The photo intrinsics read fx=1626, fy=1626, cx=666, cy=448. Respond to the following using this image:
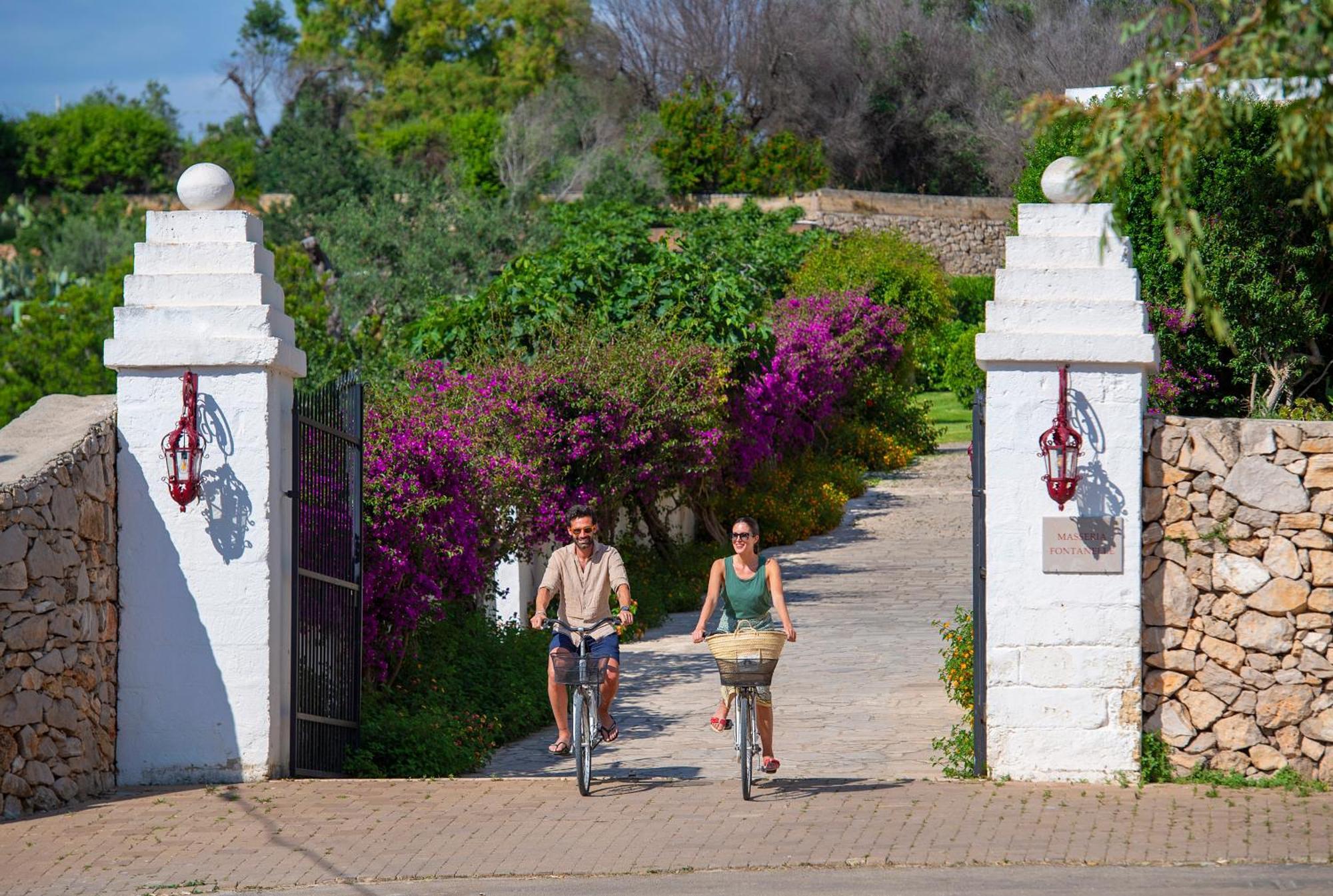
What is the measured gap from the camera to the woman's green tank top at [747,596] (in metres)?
8.52

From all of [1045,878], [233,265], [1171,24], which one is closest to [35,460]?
[233,265]

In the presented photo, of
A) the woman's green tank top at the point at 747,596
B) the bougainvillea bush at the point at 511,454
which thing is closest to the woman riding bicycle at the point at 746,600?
the woman's green tank top at the point at 747,596

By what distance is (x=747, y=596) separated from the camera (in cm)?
852

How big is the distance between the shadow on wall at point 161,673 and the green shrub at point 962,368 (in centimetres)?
2524

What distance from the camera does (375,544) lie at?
10.4m

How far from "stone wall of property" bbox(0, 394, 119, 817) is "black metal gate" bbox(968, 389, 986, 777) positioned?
452cm

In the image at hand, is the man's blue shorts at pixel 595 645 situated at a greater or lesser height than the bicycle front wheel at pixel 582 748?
greater

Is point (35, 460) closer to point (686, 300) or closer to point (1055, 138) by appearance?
point (686, 300)

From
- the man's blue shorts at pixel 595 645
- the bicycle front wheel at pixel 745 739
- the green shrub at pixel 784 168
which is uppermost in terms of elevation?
the green shrub at pixel 784 168

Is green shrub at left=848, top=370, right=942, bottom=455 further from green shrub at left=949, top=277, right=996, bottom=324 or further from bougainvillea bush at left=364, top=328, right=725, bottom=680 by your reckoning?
green shrub at left=949, top=277, right=996, bottom=324

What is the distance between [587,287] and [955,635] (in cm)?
923

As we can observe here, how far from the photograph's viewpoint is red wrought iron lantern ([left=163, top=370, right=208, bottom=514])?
841cm

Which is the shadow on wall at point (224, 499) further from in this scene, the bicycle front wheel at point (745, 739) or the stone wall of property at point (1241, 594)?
the stone wall of property at point (1241, 594)

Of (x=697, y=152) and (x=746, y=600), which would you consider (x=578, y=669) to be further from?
(x=697, y=152)
